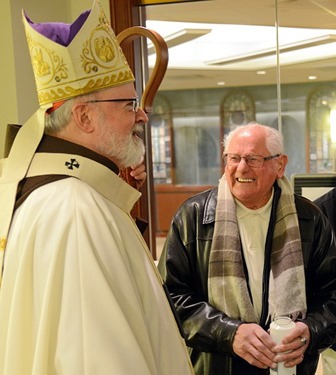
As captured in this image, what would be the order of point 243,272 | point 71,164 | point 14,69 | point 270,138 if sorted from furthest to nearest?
point 14,69 < point 270,138 < point 243,272 < point 71,164

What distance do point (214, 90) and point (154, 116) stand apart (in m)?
0.73

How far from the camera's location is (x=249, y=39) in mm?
3293

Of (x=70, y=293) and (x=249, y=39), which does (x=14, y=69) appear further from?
(x=70, y=293)

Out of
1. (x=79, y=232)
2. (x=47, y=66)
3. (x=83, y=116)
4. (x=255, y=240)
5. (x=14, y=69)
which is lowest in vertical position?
(x=255, y=240)

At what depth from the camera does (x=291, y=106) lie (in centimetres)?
323

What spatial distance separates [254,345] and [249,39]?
2095 millimetres

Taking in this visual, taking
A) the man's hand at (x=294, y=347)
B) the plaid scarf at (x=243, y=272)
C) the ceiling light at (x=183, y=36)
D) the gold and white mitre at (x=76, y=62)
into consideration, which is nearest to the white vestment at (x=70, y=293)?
the gold and white mitre at (x=76, y=62)

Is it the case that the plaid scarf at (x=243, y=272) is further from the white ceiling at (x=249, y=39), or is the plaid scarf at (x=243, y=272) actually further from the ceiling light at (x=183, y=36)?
the ceiling light at (x=183, y=36)

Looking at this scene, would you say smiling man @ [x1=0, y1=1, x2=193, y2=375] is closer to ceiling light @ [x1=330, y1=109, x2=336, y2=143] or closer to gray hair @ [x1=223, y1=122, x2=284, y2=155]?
gray hair @ [x1=223, y1=122, x2=284, y2=155]

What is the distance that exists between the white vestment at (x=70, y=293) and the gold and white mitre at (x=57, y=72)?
10 centimetres

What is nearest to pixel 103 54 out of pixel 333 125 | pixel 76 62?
pixel 76 62

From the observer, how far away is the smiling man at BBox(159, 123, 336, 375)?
1804 mm

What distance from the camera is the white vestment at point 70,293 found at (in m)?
1.07

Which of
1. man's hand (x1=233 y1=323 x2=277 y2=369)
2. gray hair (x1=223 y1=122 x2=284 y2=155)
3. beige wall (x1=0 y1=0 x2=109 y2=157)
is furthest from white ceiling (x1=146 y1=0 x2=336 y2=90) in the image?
man's hand (x1=233 y1=323 x2=277 y2=369)
